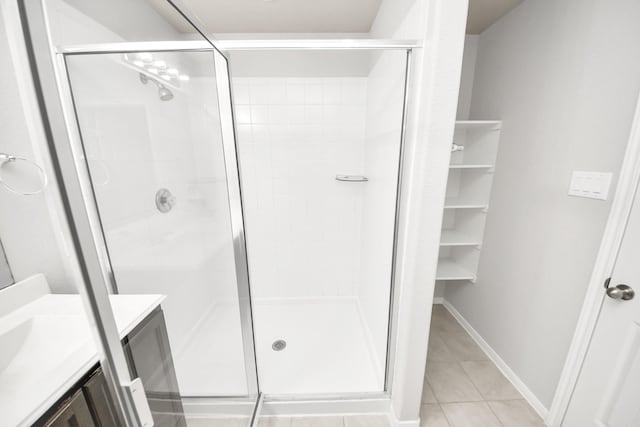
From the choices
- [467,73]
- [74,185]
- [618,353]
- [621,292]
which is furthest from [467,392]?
[467,73]

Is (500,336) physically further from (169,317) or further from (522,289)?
(169,317)

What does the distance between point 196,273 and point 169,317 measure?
500 millimetres

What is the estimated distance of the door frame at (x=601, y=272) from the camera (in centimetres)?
94

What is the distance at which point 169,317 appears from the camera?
1160 mm

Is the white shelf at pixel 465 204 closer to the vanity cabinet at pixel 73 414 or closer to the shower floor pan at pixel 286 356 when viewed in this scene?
the shower floor pan at pixel 286 356

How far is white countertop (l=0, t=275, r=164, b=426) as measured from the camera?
0.56 m

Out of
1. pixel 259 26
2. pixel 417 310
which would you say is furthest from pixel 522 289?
pixel 259 26

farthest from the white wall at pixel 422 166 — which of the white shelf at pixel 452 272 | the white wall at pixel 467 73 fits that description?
the white wall at pixel 467 73

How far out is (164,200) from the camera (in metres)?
1.33

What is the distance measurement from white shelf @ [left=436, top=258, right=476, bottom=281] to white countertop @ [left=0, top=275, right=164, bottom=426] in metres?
1.97

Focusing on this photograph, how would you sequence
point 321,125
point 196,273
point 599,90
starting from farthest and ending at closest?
point 321,125 → point 196,273 → point 599,90

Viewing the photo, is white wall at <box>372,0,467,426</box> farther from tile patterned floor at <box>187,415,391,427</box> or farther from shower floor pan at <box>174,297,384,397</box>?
shower floor pan at <box>174,297,384,397</box>

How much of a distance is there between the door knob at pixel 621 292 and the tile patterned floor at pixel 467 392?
903mm

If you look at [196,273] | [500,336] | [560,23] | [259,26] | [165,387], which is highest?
[259,26]
